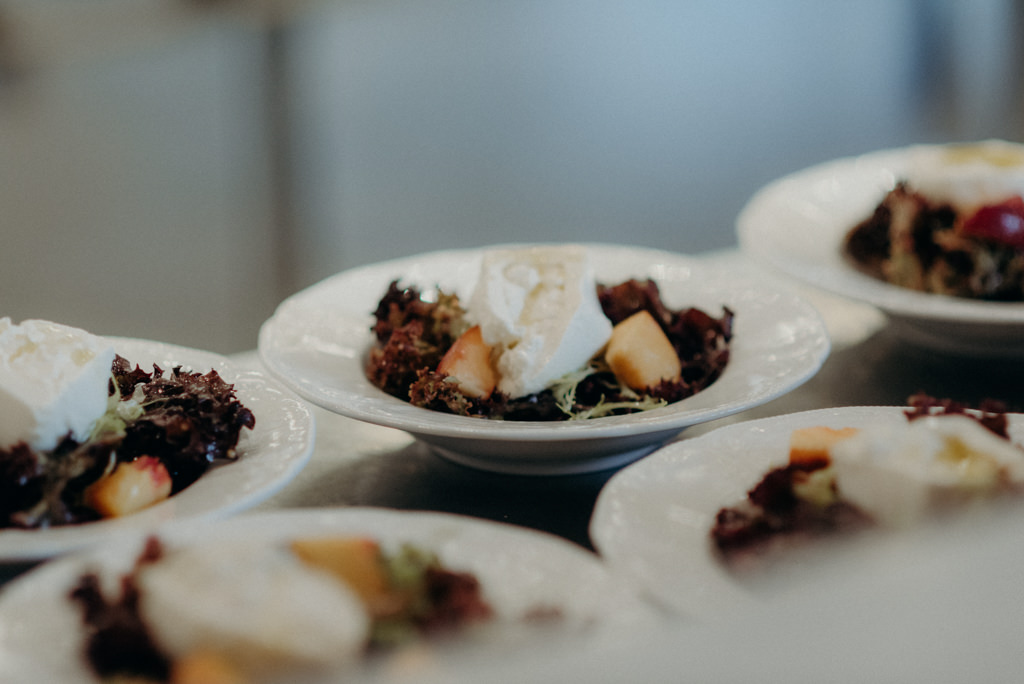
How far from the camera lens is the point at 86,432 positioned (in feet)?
3.07

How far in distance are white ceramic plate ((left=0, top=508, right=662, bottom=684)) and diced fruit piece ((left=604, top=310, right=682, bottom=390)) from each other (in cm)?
60

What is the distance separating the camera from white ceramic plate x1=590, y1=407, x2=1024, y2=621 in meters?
0.72

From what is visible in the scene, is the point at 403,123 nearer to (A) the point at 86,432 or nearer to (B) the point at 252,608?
(A) the point at 86,432

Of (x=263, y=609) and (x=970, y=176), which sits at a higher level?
(x=970, y=176)

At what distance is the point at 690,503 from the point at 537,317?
46cm

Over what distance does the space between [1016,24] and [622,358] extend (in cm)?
487

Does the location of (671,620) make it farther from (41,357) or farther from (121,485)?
(41,357)

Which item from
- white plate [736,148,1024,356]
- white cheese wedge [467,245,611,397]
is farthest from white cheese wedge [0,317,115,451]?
white plate [736,148,1024,356]

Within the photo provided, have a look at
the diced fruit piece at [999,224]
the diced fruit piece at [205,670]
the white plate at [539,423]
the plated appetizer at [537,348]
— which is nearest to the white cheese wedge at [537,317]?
the plated appetizer at [537,348]

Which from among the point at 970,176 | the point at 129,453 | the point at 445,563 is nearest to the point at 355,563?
the point at 445,563

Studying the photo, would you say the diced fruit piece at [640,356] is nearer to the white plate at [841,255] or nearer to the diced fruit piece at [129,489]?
the white plate at [841,255]

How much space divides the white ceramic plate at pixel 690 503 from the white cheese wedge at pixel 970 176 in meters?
0.93

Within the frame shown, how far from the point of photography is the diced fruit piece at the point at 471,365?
124 centimetres

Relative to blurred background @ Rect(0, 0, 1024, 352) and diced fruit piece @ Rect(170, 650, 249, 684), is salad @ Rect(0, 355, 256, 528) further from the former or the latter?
blurred background @ Rect(0, 0, 1024, 352)
